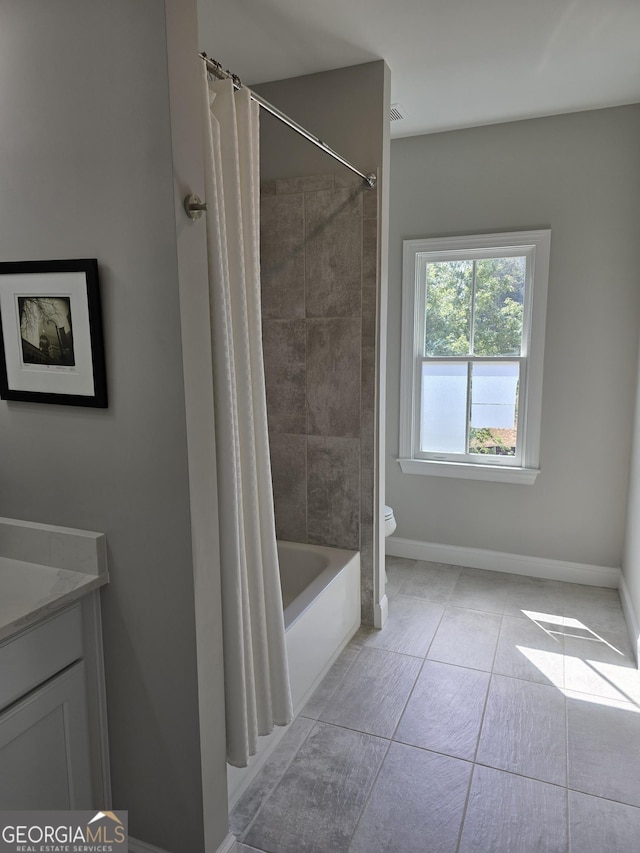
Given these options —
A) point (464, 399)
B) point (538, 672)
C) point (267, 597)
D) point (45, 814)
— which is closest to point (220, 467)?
point (267, 597)

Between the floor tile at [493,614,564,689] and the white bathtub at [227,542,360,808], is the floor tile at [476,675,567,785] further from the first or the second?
the white bathtub at [227,542,360,808]

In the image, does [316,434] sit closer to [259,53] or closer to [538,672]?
[538,672]

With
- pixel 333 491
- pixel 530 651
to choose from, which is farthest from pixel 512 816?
pixel 333 491

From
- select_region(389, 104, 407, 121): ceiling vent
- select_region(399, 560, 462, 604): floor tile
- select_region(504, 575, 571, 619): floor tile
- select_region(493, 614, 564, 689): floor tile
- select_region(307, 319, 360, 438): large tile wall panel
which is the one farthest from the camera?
→ select_region(399, 560, 462, 604): floor tile

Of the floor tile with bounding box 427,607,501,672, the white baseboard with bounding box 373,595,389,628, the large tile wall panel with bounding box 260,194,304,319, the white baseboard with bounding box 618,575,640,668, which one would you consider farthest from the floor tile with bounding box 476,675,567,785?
the large tile wall panel with bounding box 260,194,304,319

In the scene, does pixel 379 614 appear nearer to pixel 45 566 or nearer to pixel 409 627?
pixel 409 627

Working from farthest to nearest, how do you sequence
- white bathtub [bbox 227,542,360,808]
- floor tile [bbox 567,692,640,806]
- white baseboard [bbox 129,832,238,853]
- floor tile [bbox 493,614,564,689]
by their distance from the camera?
floor tile [bbox 493,614,564,689]
white bathtub [bbox 227,542,360,808]
floor tile [bbox 567,692,640,806]
white baseboard [bbox 129,832,238,853]

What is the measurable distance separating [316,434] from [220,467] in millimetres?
1364

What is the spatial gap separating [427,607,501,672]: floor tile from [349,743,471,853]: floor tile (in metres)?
0.65

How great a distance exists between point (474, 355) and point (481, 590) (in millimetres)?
1387

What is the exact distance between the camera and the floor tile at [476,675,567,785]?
1981mm

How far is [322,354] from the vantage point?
2783 millimetres

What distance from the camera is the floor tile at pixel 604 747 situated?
189cm

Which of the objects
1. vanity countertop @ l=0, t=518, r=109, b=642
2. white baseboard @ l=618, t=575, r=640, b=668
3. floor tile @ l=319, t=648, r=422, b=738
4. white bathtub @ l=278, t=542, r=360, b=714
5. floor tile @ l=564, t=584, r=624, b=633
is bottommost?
floor tile @ l=319, t=648, r=422, b=738
